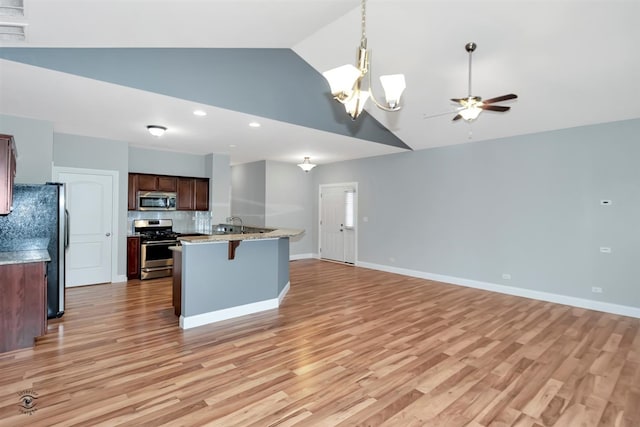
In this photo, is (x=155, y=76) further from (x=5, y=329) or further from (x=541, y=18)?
(x=541, y=18)

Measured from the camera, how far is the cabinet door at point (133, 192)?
6.27 meters

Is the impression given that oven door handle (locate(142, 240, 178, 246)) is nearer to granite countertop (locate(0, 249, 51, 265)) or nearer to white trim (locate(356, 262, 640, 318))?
granite countertop (locate(0, 249, 51, 265))

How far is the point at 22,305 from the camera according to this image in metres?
3.14

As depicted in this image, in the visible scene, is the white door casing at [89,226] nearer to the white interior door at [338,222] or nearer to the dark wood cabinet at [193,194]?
the dark wood cabinet at [193,194]

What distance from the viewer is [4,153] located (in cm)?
300

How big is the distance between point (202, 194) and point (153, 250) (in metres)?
1.64

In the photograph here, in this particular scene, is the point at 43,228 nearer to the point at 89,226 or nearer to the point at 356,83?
the point at 89,226

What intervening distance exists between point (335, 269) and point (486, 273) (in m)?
3.19

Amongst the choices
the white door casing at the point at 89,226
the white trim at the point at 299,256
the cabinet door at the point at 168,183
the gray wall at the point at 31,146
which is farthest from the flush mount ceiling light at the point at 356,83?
the white trim at the point at 299,256

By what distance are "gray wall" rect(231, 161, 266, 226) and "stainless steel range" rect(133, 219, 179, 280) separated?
7.65 feet

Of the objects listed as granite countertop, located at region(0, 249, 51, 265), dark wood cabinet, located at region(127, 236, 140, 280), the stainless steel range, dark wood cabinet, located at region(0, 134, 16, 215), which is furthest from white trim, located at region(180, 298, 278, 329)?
dark wood cabinet, located at region(127, 236, 140, 280)

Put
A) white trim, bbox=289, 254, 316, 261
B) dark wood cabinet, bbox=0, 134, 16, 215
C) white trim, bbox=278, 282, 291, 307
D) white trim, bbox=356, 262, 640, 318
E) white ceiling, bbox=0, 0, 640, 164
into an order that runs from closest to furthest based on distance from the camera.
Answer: white ceiling, bbox=0, 0, 640, 164
dark wood cabinet, bbox=0, 134, 16, 215
white trim, bbox=356, 262, 640, 318
white trim, bbox=278, 282, 291, 307
white trim, bbox=289, 254, 316, 261

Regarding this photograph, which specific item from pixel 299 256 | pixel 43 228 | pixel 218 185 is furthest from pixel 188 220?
pixel 43 228

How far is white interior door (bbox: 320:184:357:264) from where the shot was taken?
321 inches
